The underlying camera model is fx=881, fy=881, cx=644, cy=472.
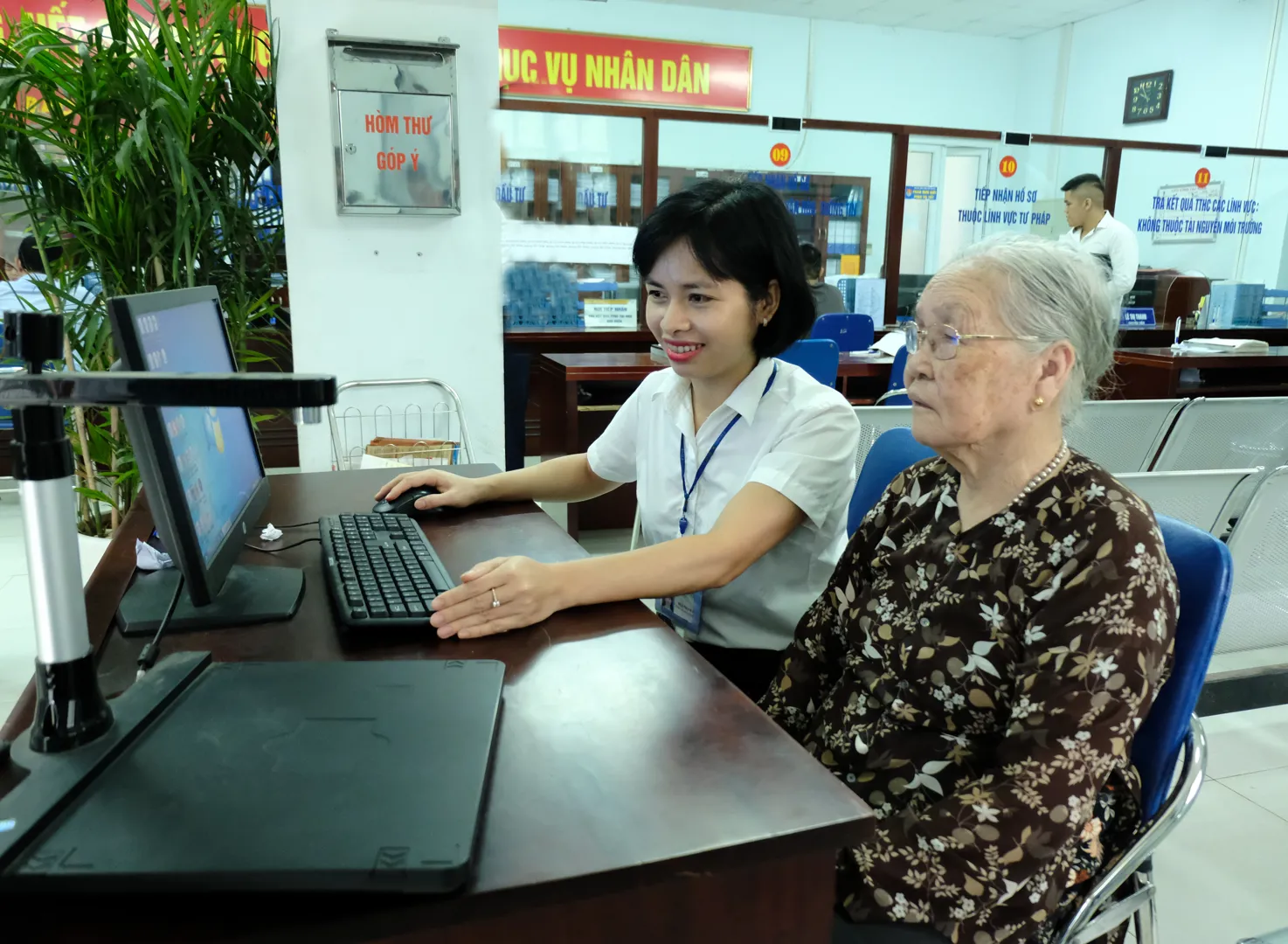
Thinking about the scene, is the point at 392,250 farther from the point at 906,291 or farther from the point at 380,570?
the point at 906,291

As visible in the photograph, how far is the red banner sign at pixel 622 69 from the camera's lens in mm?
7117

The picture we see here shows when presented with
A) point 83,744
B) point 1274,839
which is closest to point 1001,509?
point 83,744

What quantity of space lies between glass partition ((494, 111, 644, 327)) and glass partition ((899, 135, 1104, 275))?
219 cm

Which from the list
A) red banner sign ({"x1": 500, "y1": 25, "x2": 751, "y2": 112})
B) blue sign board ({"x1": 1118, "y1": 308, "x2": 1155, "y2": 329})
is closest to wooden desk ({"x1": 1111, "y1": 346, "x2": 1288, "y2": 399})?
blue sign board ({"x1": 1118, "y1": 308, "x2": 1155, "y2": 329})

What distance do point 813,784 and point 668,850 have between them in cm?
15

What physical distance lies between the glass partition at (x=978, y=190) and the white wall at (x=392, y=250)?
166 inches

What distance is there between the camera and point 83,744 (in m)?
0.66

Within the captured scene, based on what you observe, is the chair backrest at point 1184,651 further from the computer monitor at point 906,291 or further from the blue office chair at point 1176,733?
the computer monitor at point 906,291

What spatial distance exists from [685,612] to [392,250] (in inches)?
79.0

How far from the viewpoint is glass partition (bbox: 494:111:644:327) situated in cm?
570

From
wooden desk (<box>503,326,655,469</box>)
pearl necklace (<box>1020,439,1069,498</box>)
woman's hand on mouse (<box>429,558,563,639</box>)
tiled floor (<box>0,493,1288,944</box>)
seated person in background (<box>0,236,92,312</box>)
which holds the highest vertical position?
seated person in background (<box>0,236,92,312</box>)

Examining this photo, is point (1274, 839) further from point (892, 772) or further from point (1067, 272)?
point (1067, 272)

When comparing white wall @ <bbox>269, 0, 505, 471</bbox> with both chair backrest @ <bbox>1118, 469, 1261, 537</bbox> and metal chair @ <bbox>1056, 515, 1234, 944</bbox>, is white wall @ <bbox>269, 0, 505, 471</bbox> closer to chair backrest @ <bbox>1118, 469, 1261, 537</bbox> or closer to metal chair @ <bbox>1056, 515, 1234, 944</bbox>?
chair backrest @ <bbox>1118, 469, 1261, 537</bbox>

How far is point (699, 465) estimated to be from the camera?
149 cm
